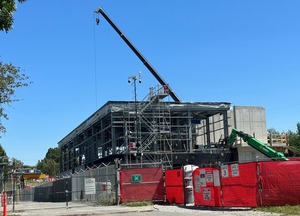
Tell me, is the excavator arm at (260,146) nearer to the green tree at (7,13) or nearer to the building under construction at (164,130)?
the building under construction at (164,130)

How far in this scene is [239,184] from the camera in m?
18.9

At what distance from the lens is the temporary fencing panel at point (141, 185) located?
25219 mm

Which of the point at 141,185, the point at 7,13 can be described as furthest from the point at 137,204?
the point at 7,13

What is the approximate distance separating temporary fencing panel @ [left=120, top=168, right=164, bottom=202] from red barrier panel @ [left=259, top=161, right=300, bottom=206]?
8.67 metres

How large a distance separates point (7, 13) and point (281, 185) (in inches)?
498

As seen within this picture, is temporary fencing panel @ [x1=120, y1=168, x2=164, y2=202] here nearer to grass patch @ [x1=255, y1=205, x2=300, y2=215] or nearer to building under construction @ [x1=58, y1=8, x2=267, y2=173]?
grass patch @ [x1=255, y1=205, x2=300, y2=215]

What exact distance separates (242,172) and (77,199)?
2080cm

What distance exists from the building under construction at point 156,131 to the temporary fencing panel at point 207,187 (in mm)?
22631

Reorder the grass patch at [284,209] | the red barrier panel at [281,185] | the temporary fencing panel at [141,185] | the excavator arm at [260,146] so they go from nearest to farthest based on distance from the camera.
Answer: the grass patch at [284,209], the red barrier panel at [281,185], the temporary fencing panel at [141,185], the excavator arm at [260,146]

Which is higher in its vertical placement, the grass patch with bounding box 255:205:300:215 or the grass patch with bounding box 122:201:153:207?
the grass patch with bounding box 255:205:300:215

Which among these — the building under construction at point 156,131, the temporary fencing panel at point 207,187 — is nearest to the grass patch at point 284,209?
the temporary fencing panel at point 207,187

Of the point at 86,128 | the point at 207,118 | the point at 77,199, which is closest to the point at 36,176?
the point at 86,128

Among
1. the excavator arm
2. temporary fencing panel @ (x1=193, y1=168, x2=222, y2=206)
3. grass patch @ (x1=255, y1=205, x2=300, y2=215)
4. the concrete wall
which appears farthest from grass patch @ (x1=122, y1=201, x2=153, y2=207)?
the concrete wall

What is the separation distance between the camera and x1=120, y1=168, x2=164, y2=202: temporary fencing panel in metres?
25.2
